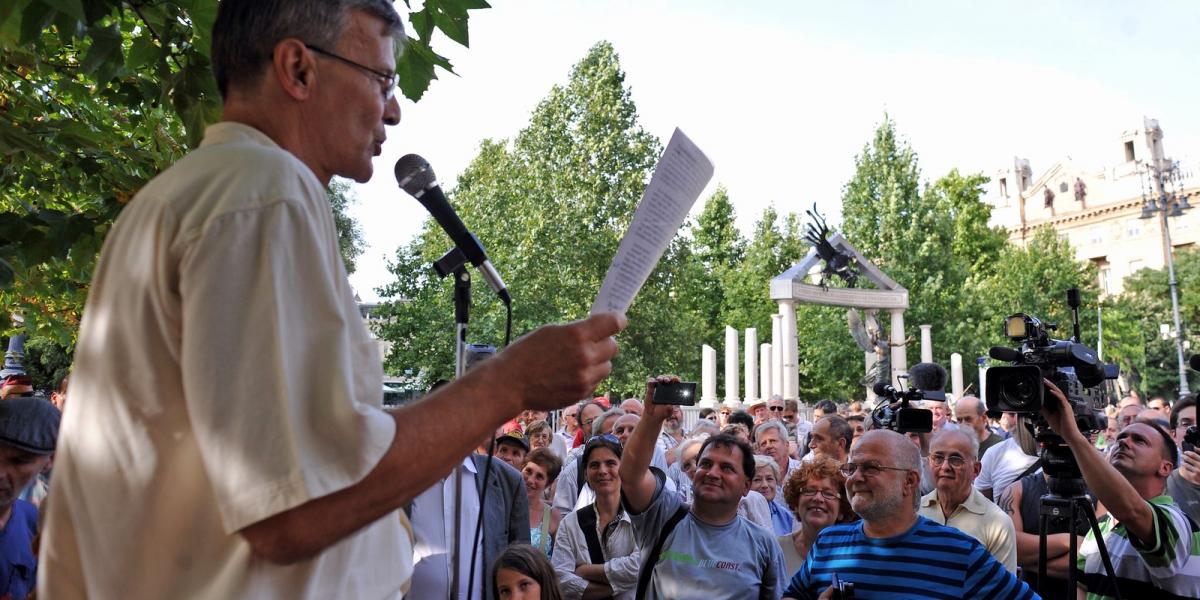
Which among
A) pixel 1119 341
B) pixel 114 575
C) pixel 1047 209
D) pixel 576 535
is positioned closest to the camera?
pixel 114 575

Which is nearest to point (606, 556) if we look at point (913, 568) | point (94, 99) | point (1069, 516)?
point (913, 568)

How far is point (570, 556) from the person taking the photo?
6867 millimetres

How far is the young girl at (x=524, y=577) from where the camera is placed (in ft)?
17.9

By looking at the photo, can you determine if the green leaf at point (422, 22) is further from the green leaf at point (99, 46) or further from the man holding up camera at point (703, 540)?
the man holding up camera at point (703, 540)

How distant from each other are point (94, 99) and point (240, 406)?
18.6 ft

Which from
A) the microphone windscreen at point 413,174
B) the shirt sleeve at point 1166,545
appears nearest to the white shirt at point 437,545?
Result: the microphone windscreen at point 413,174

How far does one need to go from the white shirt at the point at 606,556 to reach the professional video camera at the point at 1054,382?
8.44ft

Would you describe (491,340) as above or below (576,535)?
above

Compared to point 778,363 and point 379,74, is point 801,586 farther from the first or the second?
point 778,363

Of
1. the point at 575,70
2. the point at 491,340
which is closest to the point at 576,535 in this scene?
the point at 491,340

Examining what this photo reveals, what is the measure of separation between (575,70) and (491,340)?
478 inches

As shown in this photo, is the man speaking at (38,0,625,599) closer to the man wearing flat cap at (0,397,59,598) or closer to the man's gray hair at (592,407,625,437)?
the man wearing flat cap at (0,397,59,598)

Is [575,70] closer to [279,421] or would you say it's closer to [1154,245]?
[279,421]

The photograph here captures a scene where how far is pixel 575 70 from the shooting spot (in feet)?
Answer: 133
